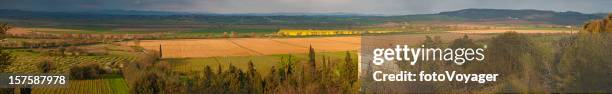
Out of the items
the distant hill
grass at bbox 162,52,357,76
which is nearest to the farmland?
grass at bbox 162,52,357,76

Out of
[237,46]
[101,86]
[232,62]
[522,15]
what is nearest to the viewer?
[101,86]

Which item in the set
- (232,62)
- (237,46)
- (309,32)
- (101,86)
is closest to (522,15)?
(309,32)

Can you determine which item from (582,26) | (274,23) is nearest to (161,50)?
(274,23)

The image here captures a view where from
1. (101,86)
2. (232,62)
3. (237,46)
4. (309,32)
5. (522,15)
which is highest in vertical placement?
(522,15)

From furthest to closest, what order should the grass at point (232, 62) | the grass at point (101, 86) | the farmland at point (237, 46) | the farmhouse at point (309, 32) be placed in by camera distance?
the farmhouse at point (309, 32) → the farmland at point (237, 46) → the grass at point (232, 62) → the grass at point (101, 86)

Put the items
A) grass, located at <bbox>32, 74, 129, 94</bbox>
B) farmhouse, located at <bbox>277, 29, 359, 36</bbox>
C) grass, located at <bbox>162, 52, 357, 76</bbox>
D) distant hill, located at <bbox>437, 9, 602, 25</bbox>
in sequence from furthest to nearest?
distant hill, located at <bbox>437, 9, 602, 25</bbox>, farmhouse, located at <bbox>277, 29, 359, 36</bbox>, grass, located at <bbox>162, 52, 357, 76</bbox>, grass, located at <bbox>32, 74, 129, 94</bbox>

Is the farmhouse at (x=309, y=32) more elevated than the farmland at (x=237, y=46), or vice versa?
the farmhouse at (x=309, y=32)

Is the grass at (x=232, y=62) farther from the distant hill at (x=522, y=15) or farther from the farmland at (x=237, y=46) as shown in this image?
the distant hill at (x=522, y=15)

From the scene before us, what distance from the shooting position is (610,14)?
539 inches

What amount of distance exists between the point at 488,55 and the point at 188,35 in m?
9.10

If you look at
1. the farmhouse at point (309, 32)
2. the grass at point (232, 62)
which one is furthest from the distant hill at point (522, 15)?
the grass at point (232, 62)

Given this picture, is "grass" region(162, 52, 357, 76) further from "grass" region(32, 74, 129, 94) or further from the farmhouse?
"grass" region(32, 74, 129, 94)

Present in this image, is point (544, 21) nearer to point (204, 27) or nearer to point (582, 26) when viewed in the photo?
point (582, 26)

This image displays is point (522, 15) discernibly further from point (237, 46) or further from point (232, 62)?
point (232, 62)
